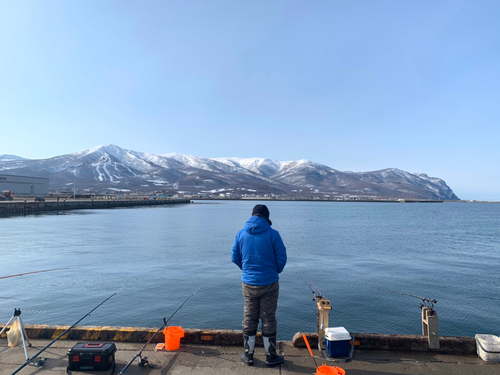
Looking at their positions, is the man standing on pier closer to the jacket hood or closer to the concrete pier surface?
the jacket hood

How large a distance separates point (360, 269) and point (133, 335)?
18.7 meters

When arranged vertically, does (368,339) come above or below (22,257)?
above

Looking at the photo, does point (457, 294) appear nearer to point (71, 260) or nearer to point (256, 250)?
point (256, 250)

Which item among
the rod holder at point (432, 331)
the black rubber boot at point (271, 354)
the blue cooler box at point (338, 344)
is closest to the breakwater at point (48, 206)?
the black rubber boot at point (271, 354)

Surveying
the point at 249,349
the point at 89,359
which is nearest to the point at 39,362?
the point at 89,359

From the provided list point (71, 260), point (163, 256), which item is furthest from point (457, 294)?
point (71, 260)

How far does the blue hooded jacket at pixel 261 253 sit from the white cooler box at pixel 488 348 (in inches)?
138

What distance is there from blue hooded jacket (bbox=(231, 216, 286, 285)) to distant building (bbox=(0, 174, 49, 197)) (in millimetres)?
125533

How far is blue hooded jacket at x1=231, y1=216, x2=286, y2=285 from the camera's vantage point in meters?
5.49

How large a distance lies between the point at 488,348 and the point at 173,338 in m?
5.11

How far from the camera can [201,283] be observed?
17.9 meters

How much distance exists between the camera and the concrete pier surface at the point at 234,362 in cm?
529

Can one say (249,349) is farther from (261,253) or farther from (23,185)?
(23,185)

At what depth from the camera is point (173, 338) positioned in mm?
6031
